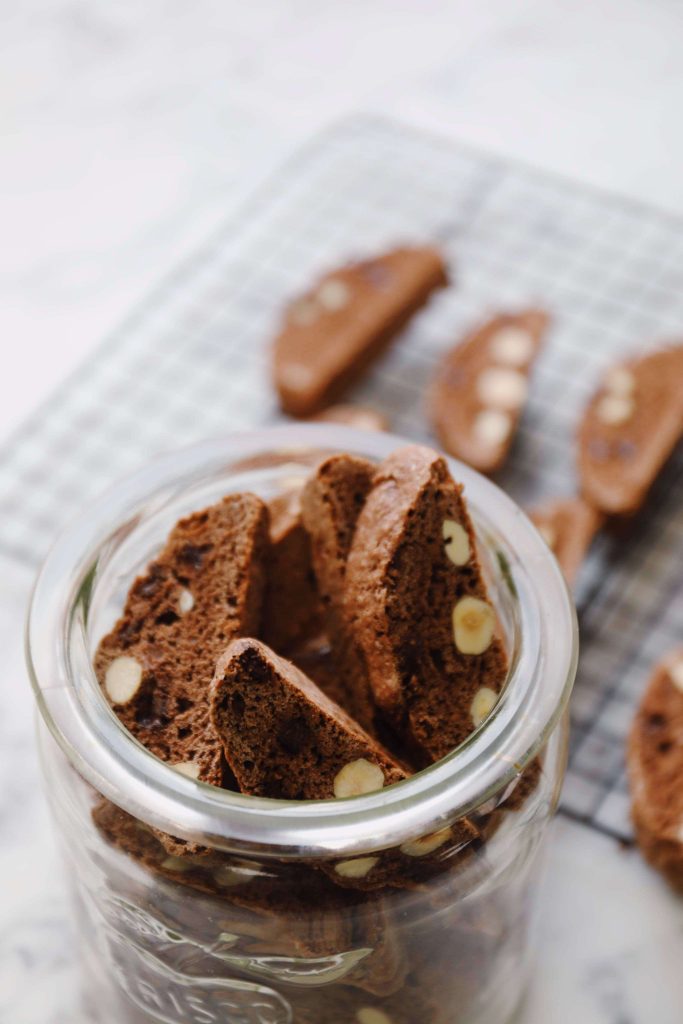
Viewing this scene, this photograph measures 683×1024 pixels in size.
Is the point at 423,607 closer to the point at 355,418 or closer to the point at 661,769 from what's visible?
the point at 661,769

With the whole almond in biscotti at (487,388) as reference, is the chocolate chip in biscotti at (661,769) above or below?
below

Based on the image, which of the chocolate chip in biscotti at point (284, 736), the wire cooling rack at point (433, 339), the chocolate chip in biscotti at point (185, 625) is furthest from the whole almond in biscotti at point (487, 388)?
the chocolate chip in biscotti at point (284, 736)

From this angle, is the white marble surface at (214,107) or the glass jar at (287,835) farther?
the white marble surface at (214,107)

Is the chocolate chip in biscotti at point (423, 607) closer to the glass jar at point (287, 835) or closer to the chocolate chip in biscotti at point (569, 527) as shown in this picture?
the glass jar at point (287, 835)

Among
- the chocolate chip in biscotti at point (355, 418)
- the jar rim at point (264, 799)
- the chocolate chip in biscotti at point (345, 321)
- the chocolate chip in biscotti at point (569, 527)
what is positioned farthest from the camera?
the chocolate chip in biscotti at point (345, 321)

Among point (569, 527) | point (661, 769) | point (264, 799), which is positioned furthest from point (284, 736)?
point (569, 527)

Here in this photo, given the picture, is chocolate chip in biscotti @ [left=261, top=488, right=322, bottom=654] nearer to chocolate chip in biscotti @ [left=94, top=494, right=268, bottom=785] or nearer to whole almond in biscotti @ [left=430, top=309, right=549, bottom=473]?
chocolate chip in biscotti @ [left=94, top=494, right=268, bottom=785]

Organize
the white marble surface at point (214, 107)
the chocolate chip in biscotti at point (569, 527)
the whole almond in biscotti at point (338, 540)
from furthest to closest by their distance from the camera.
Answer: the white marble surface at point (214, 107) → the chocolate chip in biscotti at point (569, 527) → the whole almond in biscotti at point (338, 540)

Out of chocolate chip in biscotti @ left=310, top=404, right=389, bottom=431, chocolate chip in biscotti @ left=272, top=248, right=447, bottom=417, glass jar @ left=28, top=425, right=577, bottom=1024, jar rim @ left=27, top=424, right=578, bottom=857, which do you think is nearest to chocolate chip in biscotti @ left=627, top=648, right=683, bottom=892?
glass jar @ left=28, top=425, right=577, bottom=1024
